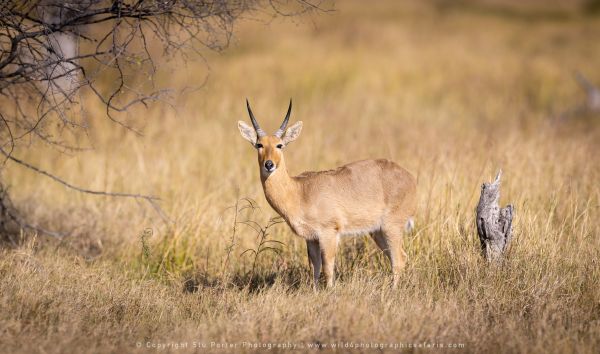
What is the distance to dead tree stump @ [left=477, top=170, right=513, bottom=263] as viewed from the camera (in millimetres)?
6504

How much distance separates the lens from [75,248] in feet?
26.1

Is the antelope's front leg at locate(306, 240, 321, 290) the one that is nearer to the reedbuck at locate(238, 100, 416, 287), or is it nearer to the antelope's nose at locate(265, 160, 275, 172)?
the reedbuck at locate(238, 100, 416, 287)

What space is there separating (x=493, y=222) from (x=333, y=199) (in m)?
1.52

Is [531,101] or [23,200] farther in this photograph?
[531,101]

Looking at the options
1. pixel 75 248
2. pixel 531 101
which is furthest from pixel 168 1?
pixel 531 101

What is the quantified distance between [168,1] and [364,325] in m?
3.47

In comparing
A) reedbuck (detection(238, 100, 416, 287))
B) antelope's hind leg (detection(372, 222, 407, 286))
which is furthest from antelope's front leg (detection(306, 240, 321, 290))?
antelope's hind leg (detection(372, 222, 407, 286))

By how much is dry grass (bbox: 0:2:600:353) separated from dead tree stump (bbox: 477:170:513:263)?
16 cm

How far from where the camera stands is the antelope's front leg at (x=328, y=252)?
641 centimetres

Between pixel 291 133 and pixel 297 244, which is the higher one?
pixel 291 133

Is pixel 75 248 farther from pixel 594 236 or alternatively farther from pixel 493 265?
pixel 594 236

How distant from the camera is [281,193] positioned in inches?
256

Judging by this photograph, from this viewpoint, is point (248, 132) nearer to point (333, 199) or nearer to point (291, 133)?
point (291, 133)

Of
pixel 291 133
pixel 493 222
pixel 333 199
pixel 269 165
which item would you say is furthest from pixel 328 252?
pixel 493 222
